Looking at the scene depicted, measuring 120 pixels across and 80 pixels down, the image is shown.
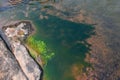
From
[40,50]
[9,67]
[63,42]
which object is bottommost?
[40,50]

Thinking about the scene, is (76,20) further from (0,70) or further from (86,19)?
(0,70)

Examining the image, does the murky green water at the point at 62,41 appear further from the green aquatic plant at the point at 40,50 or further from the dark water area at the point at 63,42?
the green aquatic plant at the point at 40,50

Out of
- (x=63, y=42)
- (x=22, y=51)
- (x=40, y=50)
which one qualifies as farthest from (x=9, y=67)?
(x=63, y=42)

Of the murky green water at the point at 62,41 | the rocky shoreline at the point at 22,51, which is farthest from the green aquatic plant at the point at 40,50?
the rocky shoreline at the point at 22,51

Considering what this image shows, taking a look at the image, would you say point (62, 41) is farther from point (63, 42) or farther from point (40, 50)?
point (40, 50)

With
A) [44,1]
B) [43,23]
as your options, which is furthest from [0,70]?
[44,1]
